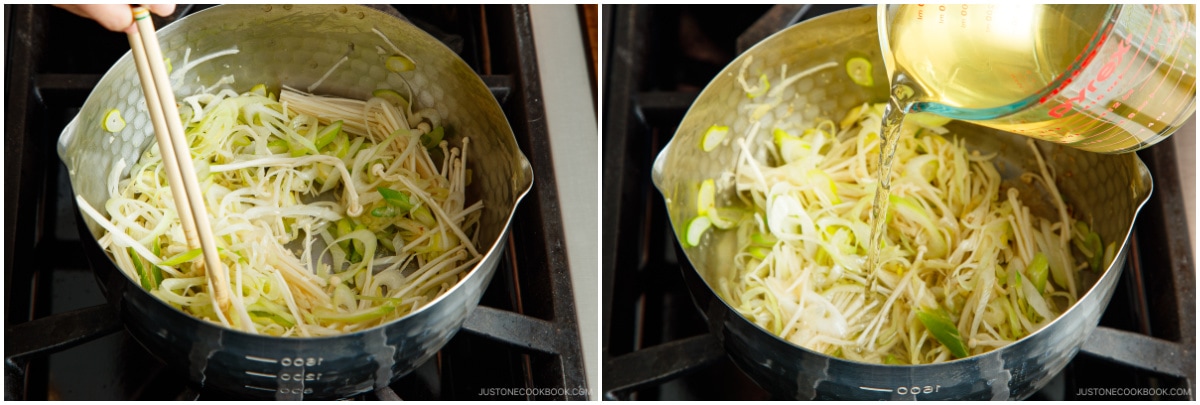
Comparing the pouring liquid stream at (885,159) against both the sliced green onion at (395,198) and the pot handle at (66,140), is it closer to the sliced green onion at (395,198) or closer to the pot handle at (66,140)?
the sliced green onion at (395,198)

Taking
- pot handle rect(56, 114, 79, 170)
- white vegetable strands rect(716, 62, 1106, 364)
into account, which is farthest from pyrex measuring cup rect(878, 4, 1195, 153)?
pot handle rect(56, 114, 79, 170)

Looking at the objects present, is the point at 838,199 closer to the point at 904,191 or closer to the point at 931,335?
the point at 904,191

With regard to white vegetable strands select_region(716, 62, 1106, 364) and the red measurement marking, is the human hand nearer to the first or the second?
white vegetable strands select_region(716, 62, 1106, 364)

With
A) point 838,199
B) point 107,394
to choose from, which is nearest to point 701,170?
point 838,199

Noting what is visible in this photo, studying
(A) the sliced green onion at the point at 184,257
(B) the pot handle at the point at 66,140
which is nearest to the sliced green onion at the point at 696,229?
(A) the sliced green onion at the point at 184,257

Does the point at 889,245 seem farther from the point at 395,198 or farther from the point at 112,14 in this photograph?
the point at 112,14
